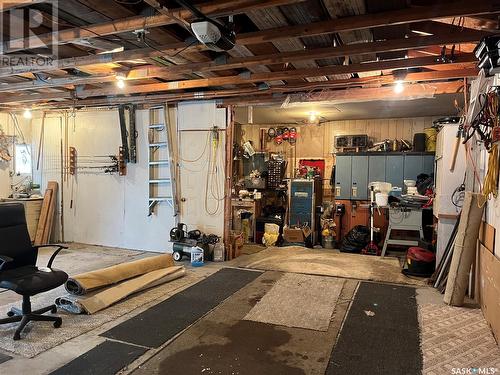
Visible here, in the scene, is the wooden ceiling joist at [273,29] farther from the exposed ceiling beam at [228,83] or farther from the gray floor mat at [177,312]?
the gray floor mat at [177,312]

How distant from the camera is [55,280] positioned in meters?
3.06

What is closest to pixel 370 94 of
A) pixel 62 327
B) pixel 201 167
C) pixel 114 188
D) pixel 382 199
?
pixel 382 199

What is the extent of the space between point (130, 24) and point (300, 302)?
315 cm

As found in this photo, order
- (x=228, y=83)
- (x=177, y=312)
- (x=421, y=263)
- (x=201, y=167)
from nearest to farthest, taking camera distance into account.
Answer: (x=177, y=312), (x=228, y=83), (x=421, y=263), (x=201, y=167)

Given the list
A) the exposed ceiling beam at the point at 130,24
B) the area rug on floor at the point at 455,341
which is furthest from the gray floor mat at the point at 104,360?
the exposed ceiling beam at the point at 130,24

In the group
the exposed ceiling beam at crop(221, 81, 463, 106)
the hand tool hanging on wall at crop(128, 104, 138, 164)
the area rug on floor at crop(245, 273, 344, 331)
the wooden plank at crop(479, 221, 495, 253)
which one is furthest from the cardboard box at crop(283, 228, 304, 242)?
the wooden plank at crop(479, 221, 495, 253)

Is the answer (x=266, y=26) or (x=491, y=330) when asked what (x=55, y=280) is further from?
(x=491, y=330)

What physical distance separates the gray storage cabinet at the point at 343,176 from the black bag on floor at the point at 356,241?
0.82m

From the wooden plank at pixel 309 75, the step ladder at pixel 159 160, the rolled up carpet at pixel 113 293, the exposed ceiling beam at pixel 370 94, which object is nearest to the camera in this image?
the rolled up carpet at pixel 113 293

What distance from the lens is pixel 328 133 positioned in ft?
25.9

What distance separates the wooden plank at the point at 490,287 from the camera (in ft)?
9.84

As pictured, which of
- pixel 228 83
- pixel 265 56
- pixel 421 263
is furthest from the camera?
pixel 421 263

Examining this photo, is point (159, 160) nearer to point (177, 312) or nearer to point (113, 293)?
point (113, 293)

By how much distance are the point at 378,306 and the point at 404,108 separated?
399 cm
